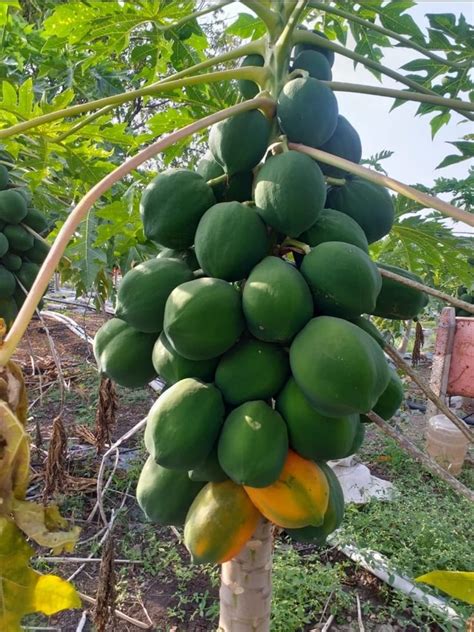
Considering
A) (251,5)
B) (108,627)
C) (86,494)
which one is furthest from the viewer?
(86,494)

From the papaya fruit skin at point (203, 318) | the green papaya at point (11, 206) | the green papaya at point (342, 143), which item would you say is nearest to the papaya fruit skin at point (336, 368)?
the papaya fruit skin at point (203, 318)

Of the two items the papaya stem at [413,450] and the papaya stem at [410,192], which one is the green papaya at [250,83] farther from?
the papaya stem at [413,450]

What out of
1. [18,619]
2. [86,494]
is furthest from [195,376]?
[86,494]

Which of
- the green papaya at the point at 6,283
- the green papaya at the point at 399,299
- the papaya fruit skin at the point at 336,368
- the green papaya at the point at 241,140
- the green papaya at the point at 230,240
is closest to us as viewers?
the papaya fruit skin at the point at 336,368

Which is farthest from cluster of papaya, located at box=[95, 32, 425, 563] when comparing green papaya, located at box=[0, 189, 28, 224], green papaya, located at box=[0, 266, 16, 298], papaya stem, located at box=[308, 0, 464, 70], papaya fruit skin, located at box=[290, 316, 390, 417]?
green papaya, located at box=[0, 189, 28, 224]

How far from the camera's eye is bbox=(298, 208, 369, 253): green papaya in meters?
0.98

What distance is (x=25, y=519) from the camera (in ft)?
2.30

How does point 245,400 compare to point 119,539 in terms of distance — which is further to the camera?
point 119,539

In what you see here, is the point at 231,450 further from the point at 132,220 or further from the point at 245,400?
the point at 132,220

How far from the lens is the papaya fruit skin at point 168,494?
1.00m

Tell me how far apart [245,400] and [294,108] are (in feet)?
1.84

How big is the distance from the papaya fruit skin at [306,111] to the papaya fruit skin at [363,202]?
111mm

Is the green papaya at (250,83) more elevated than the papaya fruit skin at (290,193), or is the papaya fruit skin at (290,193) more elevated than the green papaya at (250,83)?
the green papaya at (250,83)

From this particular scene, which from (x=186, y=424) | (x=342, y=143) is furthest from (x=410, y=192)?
(x=186, y=424)
